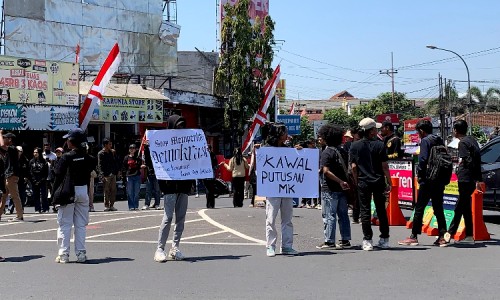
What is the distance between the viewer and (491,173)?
14.4 metres

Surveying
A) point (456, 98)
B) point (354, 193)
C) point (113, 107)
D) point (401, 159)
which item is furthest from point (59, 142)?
point (456, 98)

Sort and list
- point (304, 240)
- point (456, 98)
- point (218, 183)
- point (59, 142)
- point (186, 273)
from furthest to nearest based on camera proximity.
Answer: point (456, 98), point (59, 142), point (218, 183), point (304, 240), point (186, 273)

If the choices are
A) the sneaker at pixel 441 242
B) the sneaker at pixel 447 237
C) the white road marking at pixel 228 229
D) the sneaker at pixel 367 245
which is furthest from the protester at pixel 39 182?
the sneaker at pixel 447 237

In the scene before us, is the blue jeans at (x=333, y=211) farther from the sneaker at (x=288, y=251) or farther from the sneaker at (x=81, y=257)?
the sneaker at (x=81, y=257)

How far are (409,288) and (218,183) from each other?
16.1m

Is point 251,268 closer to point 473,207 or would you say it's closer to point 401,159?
point 473,207

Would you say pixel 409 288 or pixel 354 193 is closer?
pixel 409 288

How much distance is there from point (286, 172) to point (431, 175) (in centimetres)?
226

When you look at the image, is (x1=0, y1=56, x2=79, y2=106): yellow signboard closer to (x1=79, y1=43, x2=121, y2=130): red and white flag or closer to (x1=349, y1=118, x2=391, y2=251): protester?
(x1=79, y1=43, x2=121, y2=130): red and white flag

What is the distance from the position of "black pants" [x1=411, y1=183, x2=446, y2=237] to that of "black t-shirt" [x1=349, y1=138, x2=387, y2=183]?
95 centimetres

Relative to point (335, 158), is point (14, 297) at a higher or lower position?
lower

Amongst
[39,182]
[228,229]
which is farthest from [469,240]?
[39,182]

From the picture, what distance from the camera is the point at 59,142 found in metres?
30.0

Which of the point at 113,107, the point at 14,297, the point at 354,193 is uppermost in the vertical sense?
the point at 113,107
